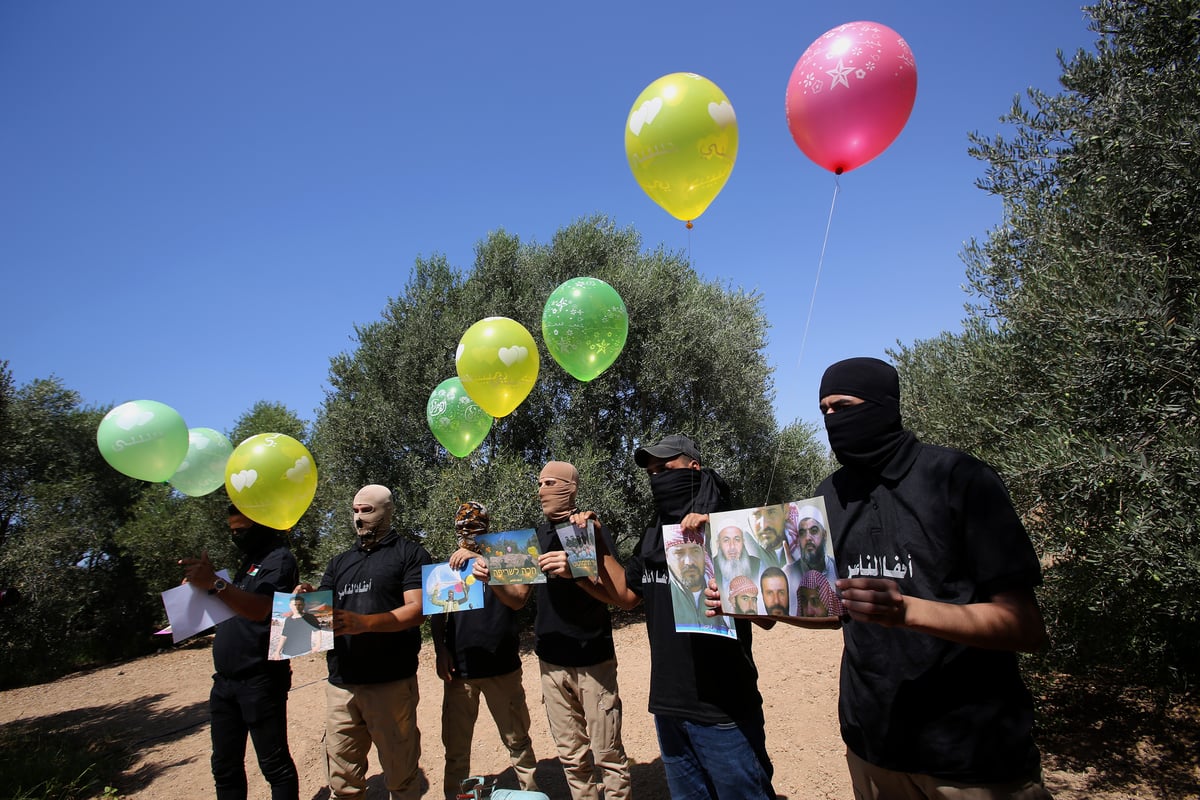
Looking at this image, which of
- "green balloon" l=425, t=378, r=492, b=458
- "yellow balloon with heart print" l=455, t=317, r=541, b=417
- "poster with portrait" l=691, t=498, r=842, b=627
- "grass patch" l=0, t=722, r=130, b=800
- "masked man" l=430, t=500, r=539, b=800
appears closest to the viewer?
"poster with portrait" l=691, t=498, r=842, b=627

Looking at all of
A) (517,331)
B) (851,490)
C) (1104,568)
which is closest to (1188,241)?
(1104,568)

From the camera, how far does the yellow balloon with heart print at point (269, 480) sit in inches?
166

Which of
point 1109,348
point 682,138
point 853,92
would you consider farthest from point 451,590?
point 1109,348

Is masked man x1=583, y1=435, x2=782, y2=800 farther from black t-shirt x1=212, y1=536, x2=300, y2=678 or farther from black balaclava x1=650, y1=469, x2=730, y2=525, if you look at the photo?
black t-shirt x1=212, y1=536, x2=300, y2=678

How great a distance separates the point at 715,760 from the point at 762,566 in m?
1.09

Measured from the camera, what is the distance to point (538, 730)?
642 cm

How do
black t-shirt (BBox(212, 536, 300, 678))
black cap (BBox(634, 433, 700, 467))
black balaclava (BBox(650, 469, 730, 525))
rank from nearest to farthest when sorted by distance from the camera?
black balaclava (BBox(650, 469, 730, 525)) → black cap (BBox(634, 433, 700, 467)) → black t-shirt (BBox(212, 536, 300, 678))

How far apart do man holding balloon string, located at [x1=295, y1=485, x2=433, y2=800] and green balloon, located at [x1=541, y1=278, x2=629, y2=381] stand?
2038 mm

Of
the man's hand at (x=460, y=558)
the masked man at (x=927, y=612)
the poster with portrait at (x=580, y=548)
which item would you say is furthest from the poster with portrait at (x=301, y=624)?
the masked man at (x=927, y=612)

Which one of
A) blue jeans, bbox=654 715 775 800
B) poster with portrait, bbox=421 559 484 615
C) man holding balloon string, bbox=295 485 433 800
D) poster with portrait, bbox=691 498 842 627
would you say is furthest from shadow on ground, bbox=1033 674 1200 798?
man holding balloon string, bbox=295 485 433 800

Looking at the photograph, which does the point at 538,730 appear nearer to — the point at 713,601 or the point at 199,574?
the point at 199,574

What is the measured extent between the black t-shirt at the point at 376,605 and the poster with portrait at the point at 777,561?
2394mm

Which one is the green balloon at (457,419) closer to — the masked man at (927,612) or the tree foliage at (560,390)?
the masked man at (927,612)

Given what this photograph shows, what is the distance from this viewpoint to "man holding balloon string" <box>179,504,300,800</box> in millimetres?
3838
